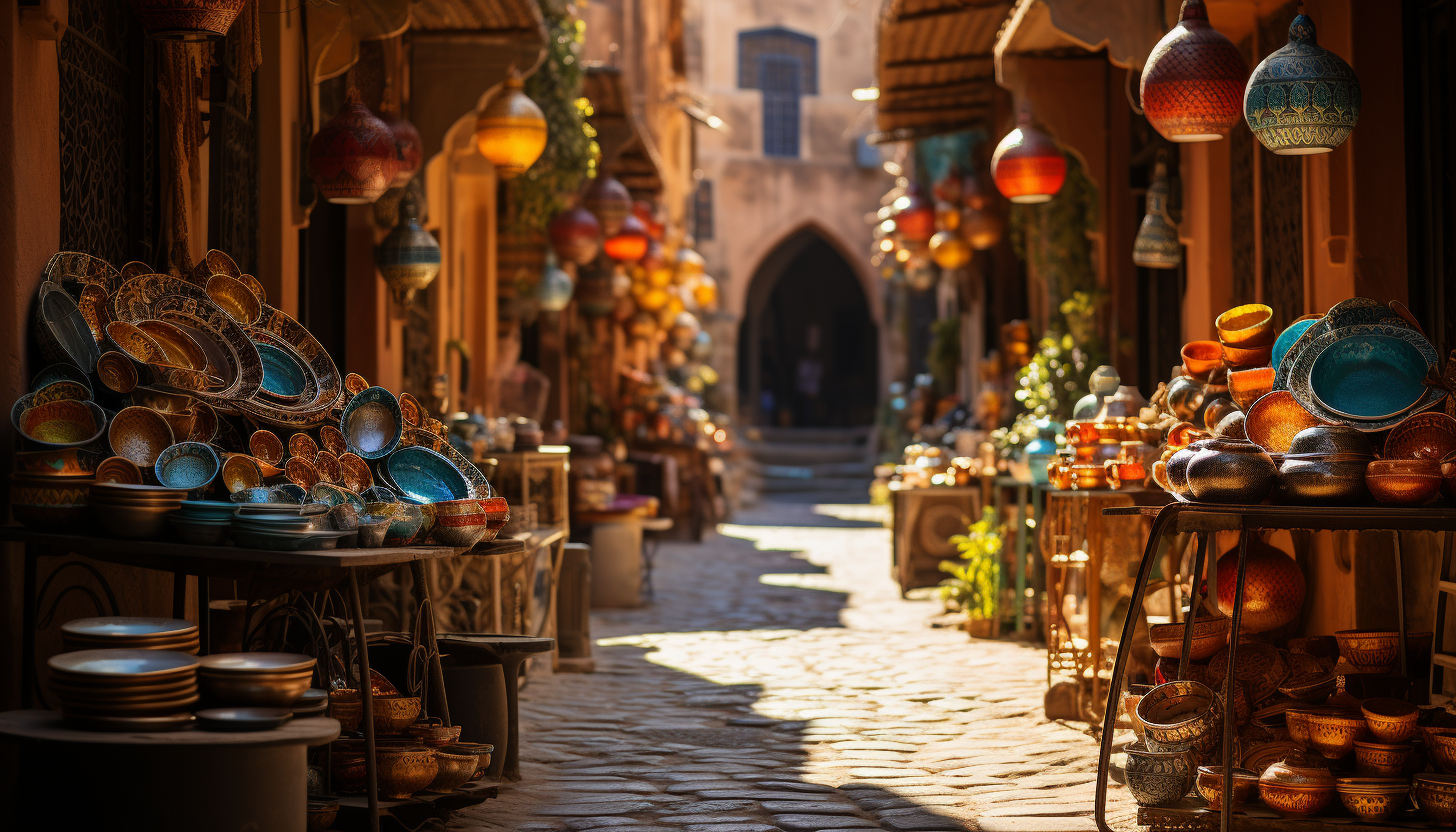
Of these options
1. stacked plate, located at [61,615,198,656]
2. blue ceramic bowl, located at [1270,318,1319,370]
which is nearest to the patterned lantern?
blue ceramic bowl, located at [1270,318,1319,370]

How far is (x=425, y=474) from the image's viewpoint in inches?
229

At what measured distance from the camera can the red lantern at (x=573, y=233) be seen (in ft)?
45.4

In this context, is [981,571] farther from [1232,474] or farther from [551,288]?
[1232,474]

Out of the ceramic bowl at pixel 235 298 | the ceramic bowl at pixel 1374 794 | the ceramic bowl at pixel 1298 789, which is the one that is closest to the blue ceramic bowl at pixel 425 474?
the ceramic bowl at pixel 235 298

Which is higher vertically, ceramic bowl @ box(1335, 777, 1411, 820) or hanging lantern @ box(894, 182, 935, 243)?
hanging lantern @ box(894, 182, 935, 243)

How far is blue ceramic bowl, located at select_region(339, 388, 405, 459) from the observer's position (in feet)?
18.7

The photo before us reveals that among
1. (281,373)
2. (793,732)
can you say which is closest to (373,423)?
(281,373)

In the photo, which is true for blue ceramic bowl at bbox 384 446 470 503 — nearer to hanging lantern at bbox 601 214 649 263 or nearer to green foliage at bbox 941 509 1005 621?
green foliage at bbox 941 509 1005 621

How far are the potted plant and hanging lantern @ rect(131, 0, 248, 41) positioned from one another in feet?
21.7

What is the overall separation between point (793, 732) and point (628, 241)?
974 cm

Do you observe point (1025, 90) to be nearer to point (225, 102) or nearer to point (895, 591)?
point (895, 591)

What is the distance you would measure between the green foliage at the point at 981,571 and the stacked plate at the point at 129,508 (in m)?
6.79

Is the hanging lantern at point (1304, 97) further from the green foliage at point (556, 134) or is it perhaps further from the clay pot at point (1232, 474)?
the green foliage at point (556, 134)

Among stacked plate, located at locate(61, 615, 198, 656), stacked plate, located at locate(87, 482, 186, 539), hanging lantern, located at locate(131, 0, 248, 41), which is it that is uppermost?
hanging lantern, located at locate(131, 0, 248, 41)
